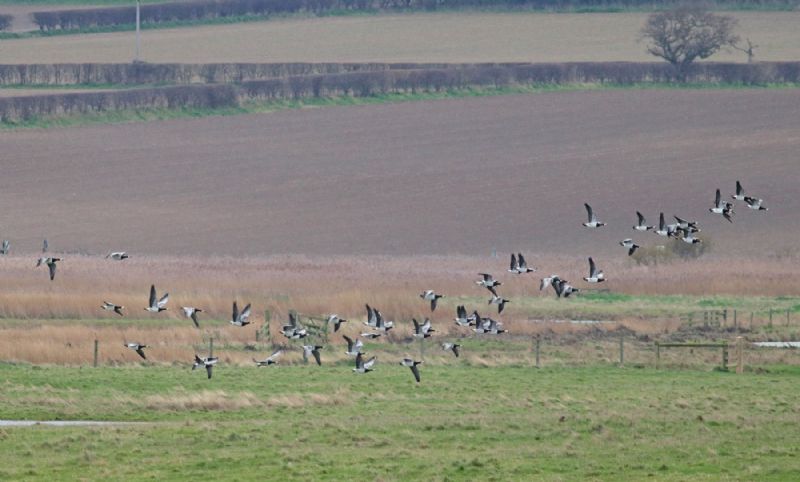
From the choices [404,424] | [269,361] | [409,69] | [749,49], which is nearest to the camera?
[404,424]

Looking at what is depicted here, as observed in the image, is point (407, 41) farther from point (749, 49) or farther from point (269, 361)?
point (269, 361)

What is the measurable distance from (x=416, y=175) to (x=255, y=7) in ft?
132

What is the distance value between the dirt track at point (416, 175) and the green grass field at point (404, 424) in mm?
38605

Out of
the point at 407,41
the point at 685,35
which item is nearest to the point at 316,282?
the point at 685,35

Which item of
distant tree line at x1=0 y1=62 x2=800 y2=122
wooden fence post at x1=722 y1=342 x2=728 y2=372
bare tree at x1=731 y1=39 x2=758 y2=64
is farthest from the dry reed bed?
bare tree at x1=731 y1=39 x2=758 y2=64

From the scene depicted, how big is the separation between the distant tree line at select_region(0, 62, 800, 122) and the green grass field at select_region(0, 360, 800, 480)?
2423 inches

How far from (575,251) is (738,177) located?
53.7 feet

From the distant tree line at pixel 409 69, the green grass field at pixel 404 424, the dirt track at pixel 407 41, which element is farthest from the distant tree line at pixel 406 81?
the green grass field at pixel 404 424

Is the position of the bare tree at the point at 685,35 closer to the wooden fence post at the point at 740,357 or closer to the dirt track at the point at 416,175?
the dirt track at the point at 416,175

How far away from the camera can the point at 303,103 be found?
10769 cm

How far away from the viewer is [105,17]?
423ft

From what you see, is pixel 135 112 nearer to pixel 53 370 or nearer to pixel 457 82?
pixel 457 82

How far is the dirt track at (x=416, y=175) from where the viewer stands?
84.4 m

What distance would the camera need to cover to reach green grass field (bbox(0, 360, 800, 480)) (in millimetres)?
28266
